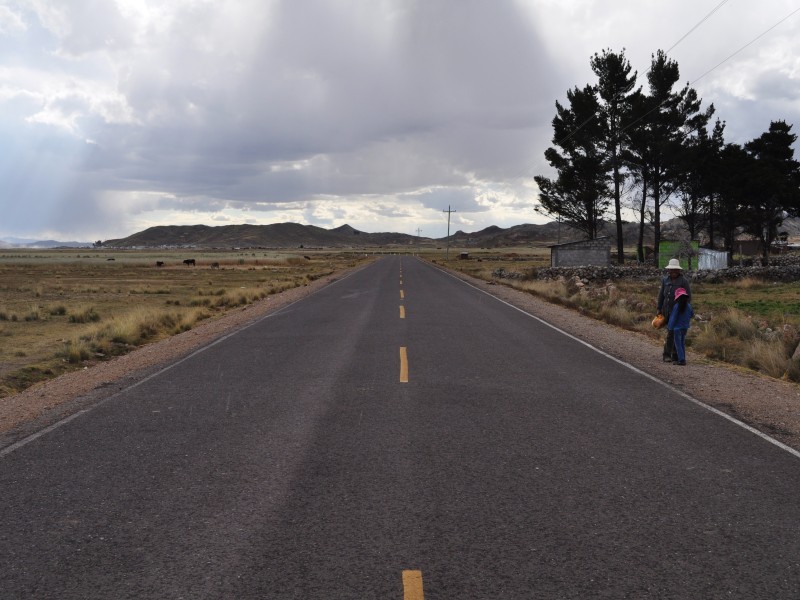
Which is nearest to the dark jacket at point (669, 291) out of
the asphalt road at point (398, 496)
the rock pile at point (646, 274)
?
the asphalt road at point (398, 496)

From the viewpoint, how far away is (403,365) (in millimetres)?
10734

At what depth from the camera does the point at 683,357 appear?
11.3 metres

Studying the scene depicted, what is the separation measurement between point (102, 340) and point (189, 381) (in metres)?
6.74

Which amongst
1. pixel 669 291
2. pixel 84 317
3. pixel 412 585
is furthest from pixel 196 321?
pixel 412 585

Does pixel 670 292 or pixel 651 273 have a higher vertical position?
pixel 670 292

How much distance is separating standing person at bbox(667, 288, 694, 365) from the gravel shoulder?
33 cm

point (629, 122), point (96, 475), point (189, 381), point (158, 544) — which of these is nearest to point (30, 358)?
point (189, 381)

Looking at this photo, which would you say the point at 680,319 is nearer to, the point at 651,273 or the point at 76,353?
the point at 76,353

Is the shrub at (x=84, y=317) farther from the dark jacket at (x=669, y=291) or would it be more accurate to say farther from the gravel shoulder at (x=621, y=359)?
the dark jacket at (x=669, y=291)

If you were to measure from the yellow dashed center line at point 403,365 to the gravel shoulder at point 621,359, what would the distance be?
3991mm

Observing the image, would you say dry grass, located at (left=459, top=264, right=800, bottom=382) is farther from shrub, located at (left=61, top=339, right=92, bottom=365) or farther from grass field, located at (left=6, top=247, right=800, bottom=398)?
shrub, located at (left=61, top=339, right=92, bottom=365)

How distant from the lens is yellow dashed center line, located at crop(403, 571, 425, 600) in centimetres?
350

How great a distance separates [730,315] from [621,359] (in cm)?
660

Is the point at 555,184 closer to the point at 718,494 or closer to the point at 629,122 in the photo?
the point at 629,122
